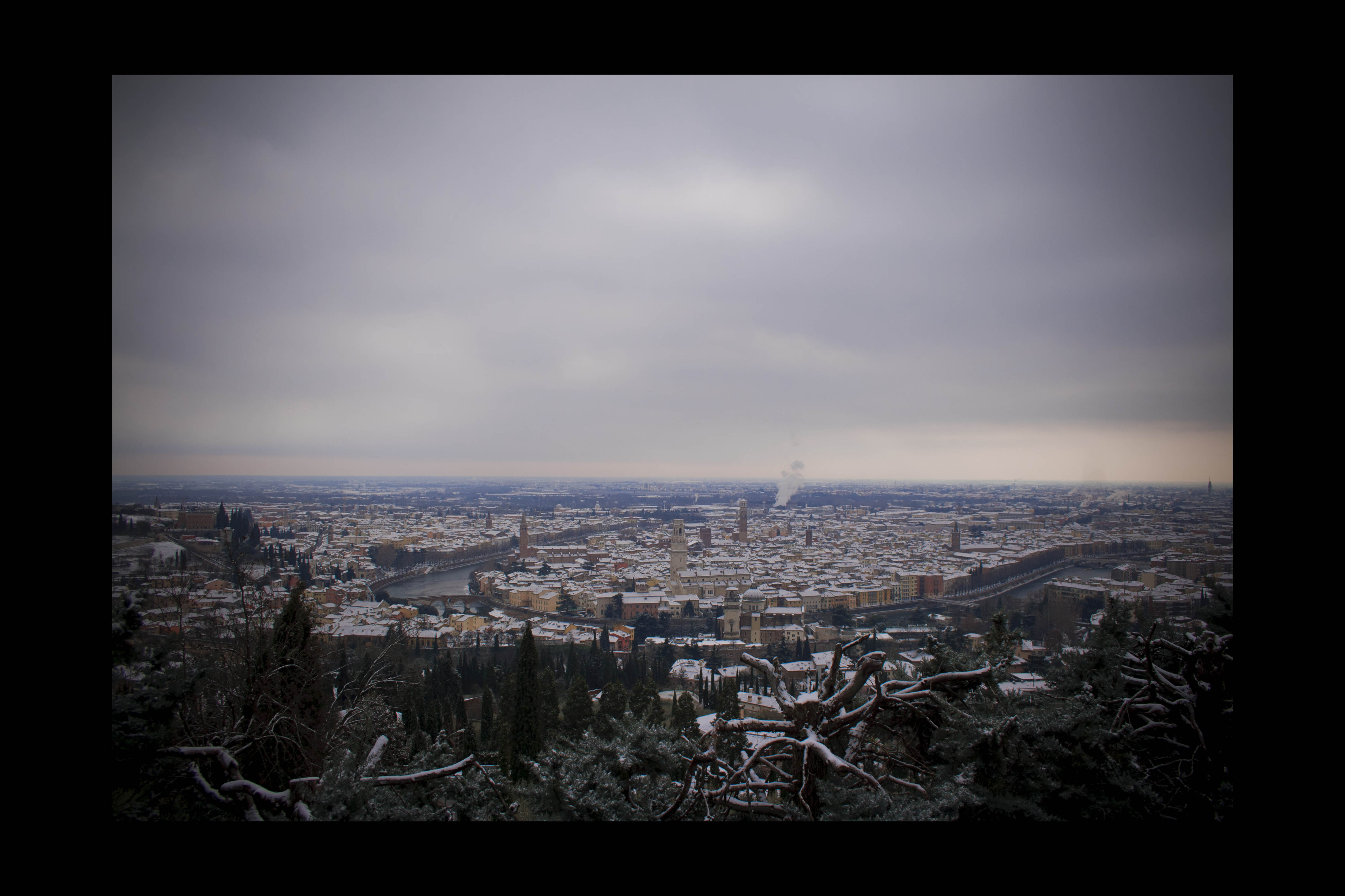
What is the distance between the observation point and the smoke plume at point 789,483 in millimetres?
2711

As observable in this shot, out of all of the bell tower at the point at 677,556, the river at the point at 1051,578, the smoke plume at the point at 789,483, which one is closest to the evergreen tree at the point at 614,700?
the bell tower at the point at 677,556

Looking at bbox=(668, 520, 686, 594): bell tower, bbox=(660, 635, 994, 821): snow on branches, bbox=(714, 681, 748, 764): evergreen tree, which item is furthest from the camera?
bbox=(668, 520, 686, 594): bell tower

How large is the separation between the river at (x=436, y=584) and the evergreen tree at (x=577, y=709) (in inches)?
33.2

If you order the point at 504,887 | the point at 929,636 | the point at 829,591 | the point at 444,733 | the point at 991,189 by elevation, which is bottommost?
the point at 504,887

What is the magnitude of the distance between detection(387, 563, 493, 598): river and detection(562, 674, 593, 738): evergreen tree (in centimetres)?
84

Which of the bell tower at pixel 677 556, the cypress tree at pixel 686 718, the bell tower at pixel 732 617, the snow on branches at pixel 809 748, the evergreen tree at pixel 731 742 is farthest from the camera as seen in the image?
the bell tower at pixel 677 556

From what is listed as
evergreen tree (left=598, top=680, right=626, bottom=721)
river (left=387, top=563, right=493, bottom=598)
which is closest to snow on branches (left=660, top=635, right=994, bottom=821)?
evergreen tree (left=598, top=680, right=626, bottom=721)

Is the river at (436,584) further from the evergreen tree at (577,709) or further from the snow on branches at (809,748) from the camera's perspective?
the snow on branches at (809,748)

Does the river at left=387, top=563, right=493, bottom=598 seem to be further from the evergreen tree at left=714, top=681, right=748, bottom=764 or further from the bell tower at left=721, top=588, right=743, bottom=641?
the evergreen tree at left=714, top=681, right=748, bottom=764

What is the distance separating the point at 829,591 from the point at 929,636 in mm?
523

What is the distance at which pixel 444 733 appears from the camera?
209cm

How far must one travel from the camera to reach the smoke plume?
271 cm
